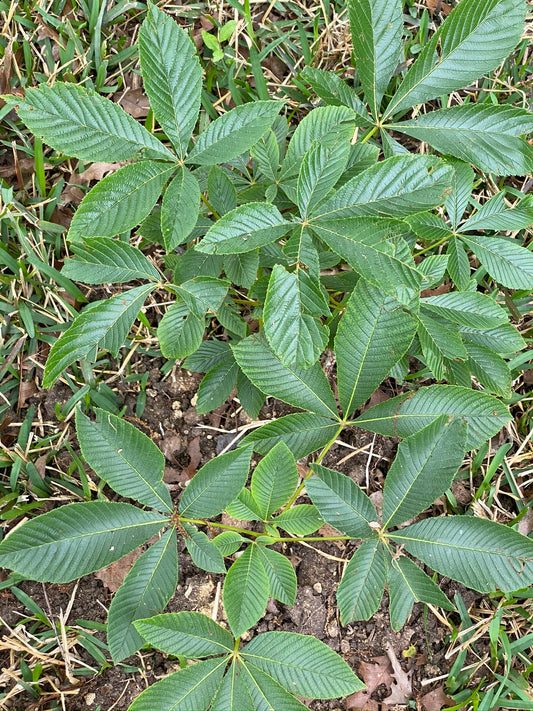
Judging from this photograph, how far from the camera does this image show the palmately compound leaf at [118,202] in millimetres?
1156

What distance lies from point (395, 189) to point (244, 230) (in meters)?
0.33

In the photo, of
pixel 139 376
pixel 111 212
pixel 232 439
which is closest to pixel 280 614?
pixel 232 439

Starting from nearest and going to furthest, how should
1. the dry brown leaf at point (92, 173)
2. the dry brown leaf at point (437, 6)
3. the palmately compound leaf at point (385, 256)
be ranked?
the palmately compound leaf at point (385, 256), the dry brown leaf at point (92, 173), the dry brown leaf at point (437, 6)

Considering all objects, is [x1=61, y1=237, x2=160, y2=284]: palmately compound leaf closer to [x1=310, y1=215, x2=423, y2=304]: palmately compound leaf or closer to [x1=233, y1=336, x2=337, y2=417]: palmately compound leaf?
[x1=233, y1=336, x2=337, y2=417]: palmately compound leaf

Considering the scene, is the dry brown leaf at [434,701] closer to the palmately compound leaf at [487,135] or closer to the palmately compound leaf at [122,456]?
the palmately compound leaf at [122,456]

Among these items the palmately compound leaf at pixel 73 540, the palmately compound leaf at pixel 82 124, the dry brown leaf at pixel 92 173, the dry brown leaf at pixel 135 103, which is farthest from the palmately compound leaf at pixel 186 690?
the dry brown leaf at pixel 135 103

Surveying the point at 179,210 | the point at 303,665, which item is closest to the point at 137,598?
the point at 303,665

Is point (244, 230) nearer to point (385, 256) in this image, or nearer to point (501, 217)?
point (385, 256)

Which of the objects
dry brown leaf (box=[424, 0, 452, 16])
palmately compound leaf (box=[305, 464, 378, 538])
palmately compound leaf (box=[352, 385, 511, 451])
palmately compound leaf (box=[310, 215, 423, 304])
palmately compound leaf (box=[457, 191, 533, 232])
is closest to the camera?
palmately compound leaf (box=[310, 215, 423, 304])

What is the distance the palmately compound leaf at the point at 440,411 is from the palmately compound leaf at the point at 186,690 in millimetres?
646

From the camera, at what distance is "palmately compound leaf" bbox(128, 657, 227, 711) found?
3.84 ft

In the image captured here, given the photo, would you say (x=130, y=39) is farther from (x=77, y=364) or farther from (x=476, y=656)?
(x=476, y=656)

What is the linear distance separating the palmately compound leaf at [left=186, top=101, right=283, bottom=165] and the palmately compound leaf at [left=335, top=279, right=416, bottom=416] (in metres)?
0.40

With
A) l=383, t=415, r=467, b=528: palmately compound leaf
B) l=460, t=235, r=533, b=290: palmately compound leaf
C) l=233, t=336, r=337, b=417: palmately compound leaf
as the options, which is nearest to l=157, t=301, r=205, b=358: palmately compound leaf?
l=233, t=336, r=337, b=417: palmately compound leaf
